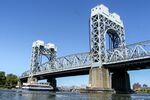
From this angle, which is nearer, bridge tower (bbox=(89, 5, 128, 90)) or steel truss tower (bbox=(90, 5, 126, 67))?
bridge tower (bbox=(89, 5, 128, 90))

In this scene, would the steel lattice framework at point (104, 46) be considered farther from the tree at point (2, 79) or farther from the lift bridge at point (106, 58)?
the tree at point (2, 79)

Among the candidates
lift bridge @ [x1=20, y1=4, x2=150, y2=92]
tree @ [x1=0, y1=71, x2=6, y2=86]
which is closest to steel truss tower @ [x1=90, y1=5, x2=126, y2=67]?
lift bridge @ [x1=20, y1=4, x2=150, y2=92]

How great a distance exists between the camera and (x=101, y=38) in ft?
414

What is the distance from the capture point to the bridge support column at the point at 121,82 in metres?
122

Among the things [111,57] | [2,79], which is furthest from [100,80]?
[2,79]

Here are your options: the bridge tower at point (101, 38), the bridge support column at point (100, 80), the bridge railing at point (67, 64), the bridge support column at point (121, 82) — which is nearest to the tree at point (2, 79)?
the bridge railing at point (67, 64)

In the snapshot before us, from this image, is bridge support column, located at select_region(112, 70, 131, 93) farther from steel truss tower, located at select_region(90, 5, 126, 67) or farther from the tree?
the tree

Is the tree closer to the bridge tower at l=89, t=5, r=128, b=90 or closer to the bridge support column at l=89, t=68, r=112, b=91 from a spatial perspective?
the bridge tower at l=89, t=5, r=128, b=90

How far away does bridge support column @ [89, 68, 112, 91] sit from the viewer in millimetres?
109637

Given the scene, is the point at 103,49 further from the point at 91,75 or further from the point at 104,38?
the point at 91,75

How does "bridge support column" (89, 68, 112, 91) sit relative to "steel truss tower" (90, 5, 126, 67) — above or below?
below

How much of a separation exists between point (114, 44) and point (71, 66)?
2495cm

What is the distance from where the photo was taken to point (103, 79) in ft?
365

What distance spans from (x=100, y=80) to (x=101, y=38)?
23.4m
